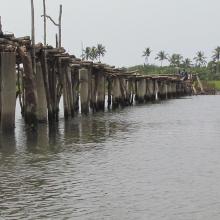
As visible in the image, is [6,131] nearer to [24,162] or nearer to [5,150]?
[5,150]

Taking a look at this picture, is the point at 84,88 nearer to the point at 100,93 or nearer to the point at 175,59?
the point at 100,93

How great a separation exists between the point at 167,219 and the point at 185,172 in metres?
3.75

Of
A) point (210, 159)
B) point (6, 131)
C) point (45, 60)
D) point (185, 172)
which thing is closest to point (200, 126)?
point (45, 60)

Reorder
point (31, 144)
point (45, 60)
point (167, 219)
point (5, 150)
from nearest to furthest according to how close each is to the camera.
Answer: point (167, 219) → point (5, 150) → point (31, 144) → point (45, 60)

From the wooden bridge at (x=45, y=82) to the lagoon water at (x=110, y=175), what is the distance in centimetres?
117

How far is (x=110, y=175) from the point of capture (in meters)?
12.6

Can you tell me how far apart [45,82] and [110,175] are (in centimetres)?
1136

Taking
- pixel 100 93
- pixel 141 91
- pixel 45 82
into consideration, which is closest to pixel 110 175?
pixel 45 82

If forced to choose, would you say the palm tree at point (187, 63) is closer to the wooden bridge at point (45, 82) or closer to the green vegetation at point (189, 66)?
the green vegetation at point (189, 66)

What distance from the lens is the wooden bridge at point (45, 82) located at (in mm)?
19297

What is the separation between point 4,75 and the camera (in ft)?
62.8

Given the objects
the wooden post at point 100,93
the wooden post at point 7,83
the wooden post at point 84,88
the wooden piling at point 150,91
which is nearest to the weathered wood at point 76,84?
the wooden post at point 84,88

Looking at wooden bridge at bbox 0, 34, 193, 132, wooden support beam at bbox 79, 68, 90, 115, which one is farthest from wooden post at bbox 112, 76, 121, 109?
wooden support beam at bbox 79, 68, 90, 115

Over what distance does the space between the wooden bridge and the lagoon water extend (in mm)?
1175
